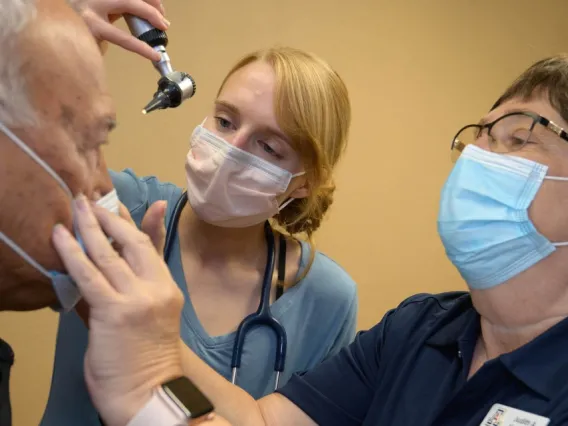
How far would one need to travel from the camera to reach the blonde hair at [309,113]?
1189 millimetres

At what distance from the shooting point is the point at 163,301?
711mm

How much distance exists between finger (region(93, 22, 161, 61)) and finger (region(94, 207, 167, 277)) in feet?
1.21

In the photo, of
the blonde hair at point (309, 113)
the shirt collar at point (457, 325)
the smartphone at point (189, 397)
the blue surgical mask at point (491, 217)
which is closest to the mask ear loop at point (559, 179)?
the blue surgical mask at point (491, 217)

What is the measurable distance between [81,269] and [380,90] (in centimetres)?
168

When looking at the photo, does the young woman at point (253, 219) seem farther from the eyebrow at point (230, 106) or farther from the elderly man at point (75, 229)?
the elderly man at point (75, 229)

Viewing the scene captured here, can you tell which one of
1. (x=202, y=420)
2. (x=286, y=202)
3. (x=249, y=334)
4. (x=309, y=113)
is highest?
(x=309, y=113)

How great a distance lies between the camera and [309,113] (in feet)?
3.94

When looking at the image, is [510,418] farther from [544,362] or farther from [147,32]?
[147,32]

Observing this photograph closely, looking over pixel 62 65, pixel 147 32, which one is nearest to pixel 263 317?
pixel 147 32

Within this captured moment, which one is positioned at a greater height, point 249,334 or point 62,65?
point 62,65

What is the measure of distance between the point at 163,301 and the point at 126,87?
3.91ft

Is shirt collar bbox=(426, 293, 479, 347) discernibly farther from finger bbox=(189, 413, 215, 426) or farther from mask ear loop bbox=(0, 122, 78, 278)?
mask ear loop bbox=(0, 122, 78, 278)

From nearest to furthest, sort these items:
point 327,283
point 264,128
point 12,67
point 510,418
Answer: point 12,67, point 510,418, point 264,128, point 327,283

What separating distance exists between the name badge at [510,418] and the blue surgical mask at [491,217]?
0.20 meters
